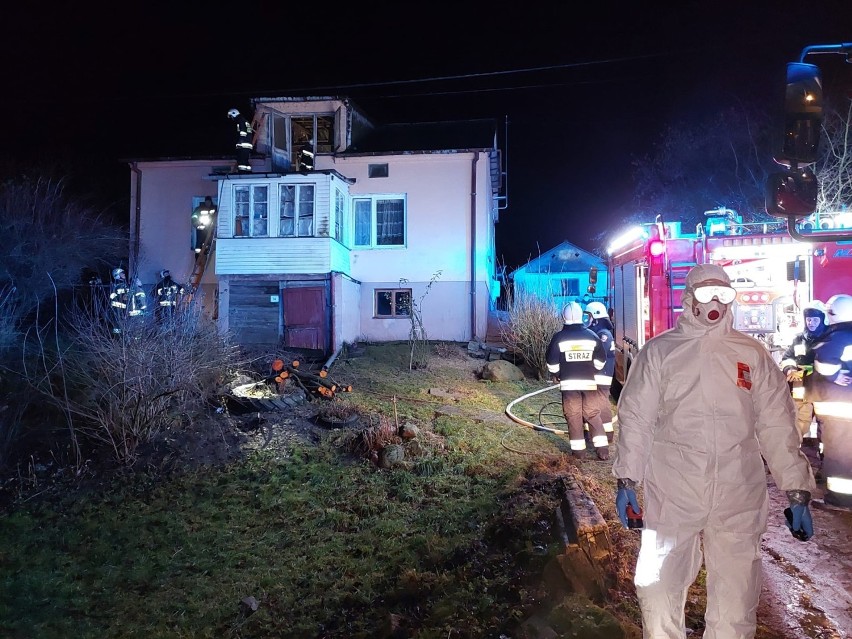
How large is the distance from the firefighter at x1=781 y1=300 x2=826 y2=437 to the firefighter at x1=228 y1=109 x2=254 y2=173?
14247 mm

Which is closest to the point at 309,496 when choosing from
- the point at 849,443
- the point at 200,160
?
the point at 849,443

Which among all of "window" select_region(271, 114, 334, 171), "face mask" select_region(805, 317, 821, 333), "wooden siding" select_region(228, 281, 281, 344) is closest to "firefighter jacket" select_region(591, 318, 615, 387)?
"face mask" select_region(805, 317, 821, 333)

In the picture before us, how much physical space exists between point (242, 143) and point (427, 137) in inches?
227

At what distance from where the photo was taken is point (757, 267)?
708 cm

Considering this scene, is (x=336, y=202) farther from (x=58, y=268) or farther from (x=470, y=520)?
(x=470, y=520)

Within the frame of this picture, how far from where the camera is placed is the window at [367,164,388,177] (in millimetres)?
17266

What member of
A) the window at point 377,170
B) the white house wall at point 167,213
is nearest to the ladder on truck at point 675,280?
the window at point 377,170

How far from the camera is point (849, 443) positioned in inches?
184

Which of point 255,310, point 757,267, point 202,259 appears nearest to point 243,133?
point 202,259

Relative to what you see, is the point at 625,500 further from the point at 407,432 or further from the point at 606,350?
the point at 407,432

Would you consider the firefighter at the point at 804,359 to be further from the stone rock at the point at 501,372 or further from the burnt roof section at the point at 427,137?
the burnt roof section at the point at 427,137

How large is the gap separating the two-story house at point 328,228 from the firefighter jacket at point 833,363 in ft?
38.9

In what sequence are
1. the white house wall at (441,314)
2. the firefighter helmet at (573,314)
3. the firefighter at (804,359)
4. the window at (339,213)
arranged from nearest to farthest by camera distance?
the firefighter at (804,359)
the firefighter helmet at (573,314)
the window at (339,213)
the white house wall at (441,314)

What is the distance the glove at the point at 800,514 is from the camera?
8.93 ft
